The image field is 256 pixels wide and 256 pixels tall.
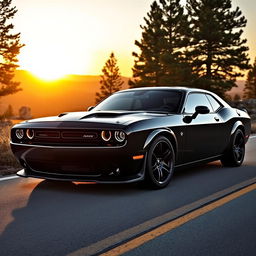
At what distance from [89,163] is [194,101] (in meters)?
2.62

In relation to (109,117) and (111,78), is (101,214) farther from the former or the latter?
(111,78)

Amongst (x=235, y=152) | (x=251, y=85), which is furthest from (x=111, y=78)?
(x=235, y=152)

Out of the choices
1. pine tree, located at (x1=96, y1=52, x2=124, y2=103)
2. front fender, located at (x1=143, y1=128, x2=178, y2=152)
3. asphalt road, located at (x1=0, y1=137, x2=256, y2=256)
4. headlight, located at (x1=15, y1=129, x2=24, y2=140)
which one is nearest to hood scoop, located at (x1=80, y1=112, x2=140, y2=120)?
front fender, located at (x1=143, y1=128, x2=178, y2=152)

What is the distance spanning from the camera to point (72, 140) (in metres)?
6.16

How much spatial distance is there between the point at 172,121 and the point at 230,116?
91.0 inches

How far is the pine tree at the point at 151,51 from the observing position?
54406 mm

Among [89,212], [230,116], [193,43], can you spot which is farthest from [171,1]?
[89,212]

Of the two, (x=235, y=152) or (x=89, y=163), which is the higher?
(x=89, y=163)

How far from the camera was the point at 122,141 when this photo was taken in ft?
19.9

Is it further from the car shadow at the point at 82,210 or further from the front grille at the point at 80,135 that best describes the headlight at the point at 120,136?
the car shadow at the point at 82,210

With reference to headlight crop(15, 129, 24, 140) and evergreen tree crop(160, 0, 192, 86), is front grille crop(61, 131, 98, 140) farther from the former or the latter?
evergreen tree crop(160, 0, 192, 86)

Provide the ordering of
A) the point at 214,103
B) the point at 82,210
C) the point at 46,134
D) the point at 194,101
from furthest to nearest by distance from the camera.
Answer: the point at 214,103 → the point at 194,101 → the point at 46,134 → the point at 82,210

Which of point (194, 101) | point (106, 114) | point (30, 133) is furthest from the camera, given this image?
point (194, 101)

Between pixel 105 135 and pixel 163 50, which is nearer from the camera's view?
pixel 105 135
